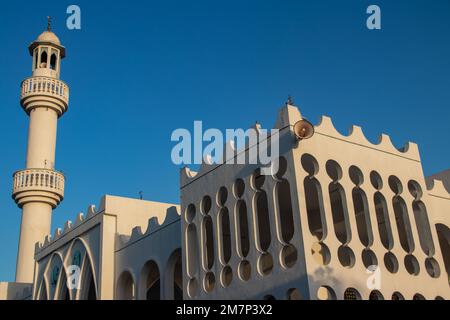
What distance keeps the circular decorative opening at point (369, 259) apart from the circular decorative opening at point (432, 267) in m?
2.62

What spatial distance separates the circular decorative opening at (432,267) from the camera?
19906mm

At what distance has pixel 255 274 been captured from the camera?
18.5 meters

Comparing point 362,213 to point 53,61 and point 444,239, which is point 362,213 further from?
point 53,61

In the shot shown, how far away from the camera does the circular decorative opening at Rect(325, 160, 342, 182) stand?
61.9 ft

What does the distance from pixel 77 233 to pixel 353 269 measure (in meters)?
16.4

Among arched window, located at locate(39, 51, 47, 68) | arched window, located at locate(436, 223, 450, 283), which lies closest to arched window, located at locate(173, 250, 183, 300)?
arched window, located at locate(436, 223, 450, 283)

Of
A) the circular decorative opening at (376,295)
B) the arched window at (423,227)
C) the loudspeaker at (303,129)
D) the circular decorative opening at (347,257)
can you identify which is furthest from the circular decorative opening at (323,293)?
the loudspeaker at (303,129)

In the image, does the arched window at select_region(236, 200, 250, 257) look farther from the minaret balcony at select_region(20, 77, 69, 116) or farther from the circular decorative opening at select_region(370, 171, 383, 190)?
the minaret balcony at select_region(20, 77, 69, 116)

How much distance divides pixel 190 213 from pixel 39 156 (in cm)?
1929

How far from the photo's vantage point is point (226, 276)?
2002 centimetres

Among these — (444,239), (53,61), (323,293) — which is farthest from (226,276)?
(53,61)

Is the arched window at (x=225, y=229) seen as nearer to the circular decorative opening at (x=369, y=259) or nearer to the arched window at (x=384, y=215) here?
the circular decorative opening at (x=369, y=259)
